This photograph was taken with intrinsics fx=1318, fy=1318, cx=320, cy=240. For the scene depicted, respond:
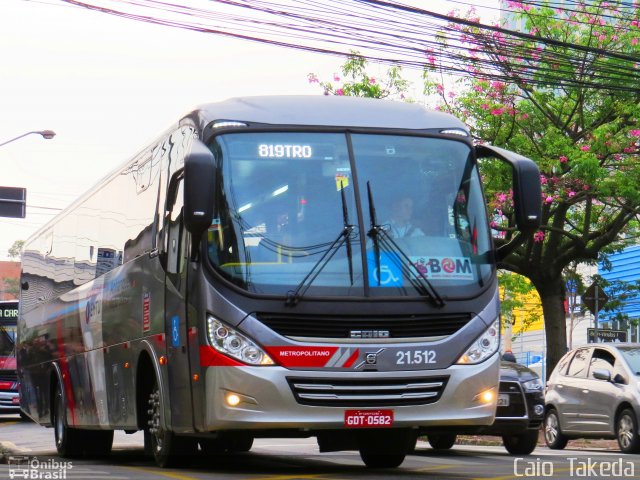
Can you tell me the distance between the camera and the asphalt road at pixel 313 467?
37.0ft

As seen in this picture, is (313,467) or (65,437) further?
(65,437)

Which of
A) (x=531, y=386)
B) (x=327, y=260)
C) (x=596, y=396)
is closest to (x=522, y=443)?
(x=531, y=386)

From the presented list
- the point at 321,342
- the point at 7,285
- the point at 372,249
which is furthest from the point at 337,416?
the point at 7,285

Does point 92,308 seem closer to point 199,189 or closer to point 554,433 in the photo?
point 199,189

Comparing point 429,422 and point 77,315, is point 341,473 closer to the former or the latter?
point 429,422

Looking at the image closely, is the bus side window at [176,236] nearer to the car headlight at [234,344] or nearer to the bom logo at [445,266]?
the car headlight at [234,344]

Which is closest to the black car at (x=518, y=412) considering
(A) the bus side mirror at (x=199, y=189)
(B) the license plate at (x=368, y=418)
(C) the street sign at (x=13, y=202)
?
(B) the license plate at (x=368, y=418)

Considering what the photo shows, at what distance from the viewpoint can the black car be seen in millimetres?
17297

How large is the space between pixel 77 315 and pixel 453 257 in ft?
22.7

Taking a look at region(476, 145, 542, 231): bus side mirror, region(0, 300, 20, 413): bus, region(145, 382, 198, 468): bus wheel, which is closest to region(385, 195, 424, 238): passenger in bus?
region(476, 145, 542, 231): bus side mirror

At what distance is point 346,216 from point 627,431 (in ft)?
31.1

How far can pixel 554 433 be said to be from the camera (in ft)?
69.7

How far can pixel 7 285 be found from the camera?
411 feet

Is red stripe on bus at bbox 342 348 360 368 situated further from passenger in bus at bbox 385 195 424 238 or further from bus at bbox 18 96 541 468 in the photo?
passenger in bus at bbox 385 195 424 238
